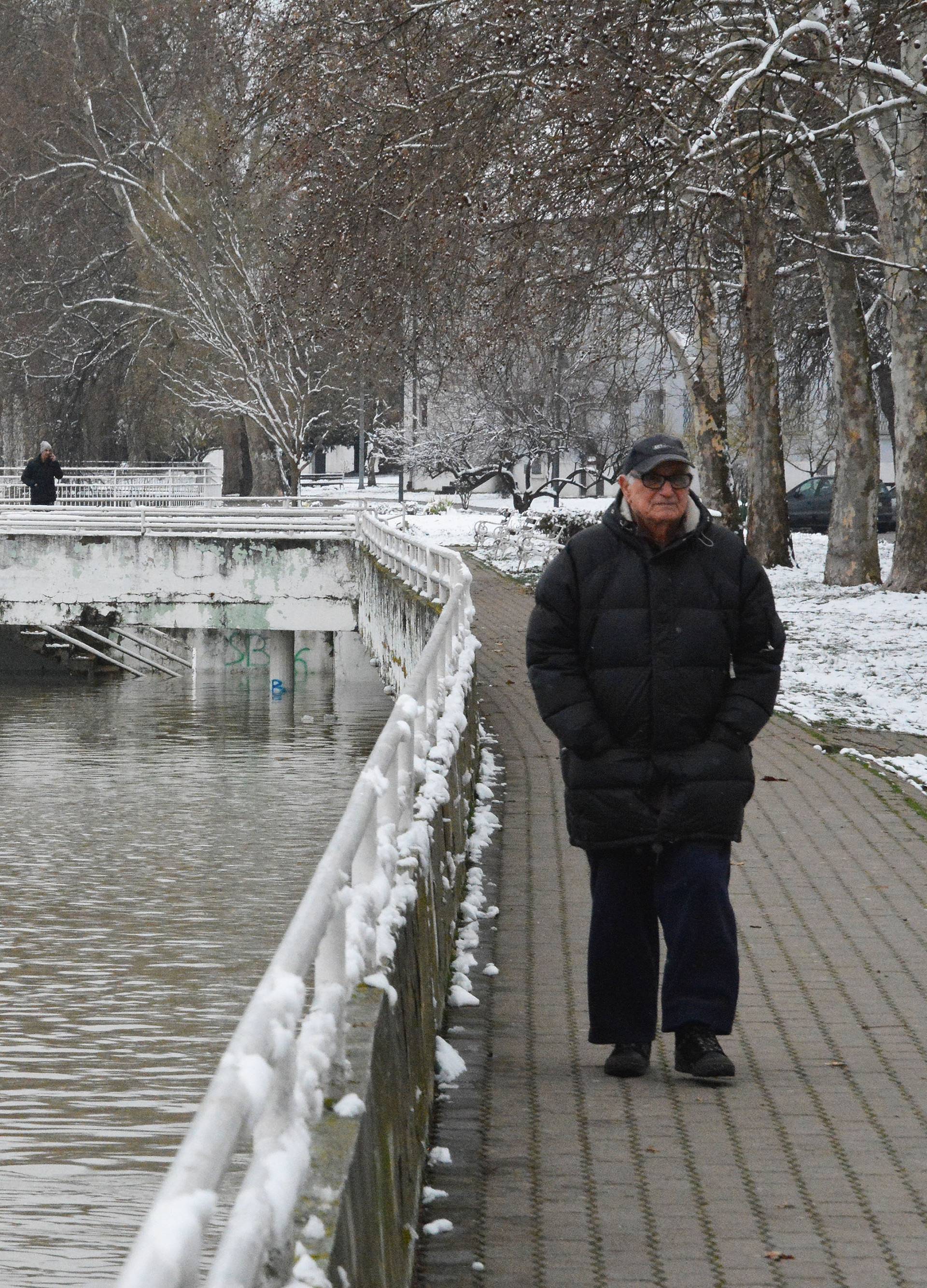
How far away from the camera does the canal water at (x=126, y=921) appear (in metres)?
9.01

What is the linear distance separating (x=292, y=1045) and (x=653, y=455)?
3008 mm

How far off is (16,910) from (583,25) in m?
8.84

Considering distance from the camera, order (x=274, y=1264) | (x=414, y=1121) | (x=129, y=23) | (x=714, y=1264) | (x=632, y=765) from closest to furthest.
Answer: (x=274, y=1264) < (x=714, y=1264) < (x=414, y=1121) < (x=632, y=765) < (x=129, y=23)

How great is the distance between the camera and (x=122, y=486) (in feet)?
165

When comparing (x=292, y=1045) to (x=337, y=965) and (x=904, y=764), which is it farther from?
(x=904, y=764)

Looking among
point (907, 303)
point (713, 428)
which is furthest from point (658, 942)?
point (713, 428)

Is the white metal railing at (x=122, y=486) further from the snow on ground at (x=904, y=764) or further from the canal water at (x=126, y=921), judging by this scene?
the snow on ground at (x=904, y=764)

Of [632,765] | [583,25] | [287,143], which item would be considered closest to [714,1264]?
[632,765]

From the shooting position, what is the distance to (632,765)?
5.42 metres

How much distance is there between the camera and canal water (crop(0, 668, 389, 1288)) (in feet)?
29.6

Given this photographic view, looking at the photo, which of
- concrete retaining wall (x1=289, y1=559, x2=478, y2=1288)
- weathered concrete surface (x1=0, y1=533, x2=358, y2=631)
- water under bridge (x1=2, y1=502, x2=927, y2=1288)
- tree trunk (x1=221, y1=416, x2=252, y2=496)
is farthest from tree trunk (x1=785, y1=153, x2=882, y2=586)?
tree trunk (x1=221, y1=416, x2=252, y2=496)

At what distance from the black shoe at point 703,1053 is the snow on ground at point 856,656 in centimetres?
886

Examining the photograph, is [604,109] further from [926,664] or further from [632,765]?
[632,765]

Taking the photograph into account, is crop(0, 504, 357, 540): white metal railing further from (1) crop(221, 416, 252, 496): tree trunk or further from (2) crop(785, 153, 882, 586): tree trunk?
(1) crop(221, 416, 252, 496): tree trunk
